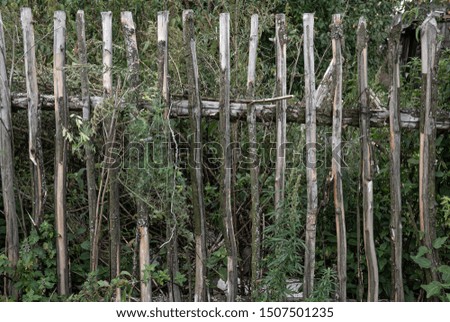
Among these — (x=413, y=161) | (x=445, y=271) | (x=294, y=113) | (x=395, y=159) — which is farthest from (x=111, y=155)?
(x=445, y=271)

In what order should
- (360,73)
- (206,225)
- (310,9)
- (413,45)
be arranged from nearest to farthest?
(360,73), (206,225), (310,9), (413,45)

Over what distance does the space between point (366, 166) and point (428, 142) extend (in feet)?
1.20

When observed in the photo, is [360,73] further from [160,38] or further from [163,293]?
[163,293]

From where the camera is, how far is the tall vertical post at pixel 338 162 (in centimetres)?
391

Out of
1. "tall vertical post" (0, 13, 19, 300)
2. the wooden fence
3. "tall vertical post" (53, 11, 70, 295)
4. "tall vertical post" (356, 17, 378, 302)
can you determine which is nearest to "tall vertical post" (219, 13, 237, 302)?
the wooden fence

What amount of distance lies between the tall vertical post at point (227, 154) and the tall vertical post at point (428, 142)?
108cm

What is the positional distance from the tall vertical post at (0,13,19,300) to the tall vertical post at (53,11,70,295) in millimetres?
259

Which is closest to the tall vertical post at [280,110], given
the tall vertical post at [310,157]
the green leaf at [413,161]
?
the tall vertical post at [310,157]

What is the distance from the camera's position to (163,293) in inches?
173

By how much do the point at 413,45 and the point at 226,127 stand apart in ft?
22.8

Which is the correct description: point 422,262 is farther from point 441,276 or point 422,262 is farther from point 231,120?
point 231,120

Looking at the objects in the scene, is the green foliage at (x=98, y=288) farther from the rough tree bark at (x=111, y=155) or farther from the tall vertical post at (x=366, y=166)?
the tall vertical post at (x=366, y=166)

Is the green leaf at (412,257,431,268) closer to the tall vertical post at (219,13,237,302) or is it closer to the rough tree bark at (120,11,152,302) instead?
the tall vertical post at (219,13,237,302)

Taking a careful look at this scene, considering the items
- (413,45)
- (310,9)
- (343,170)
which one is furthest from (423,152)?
(413,45)
